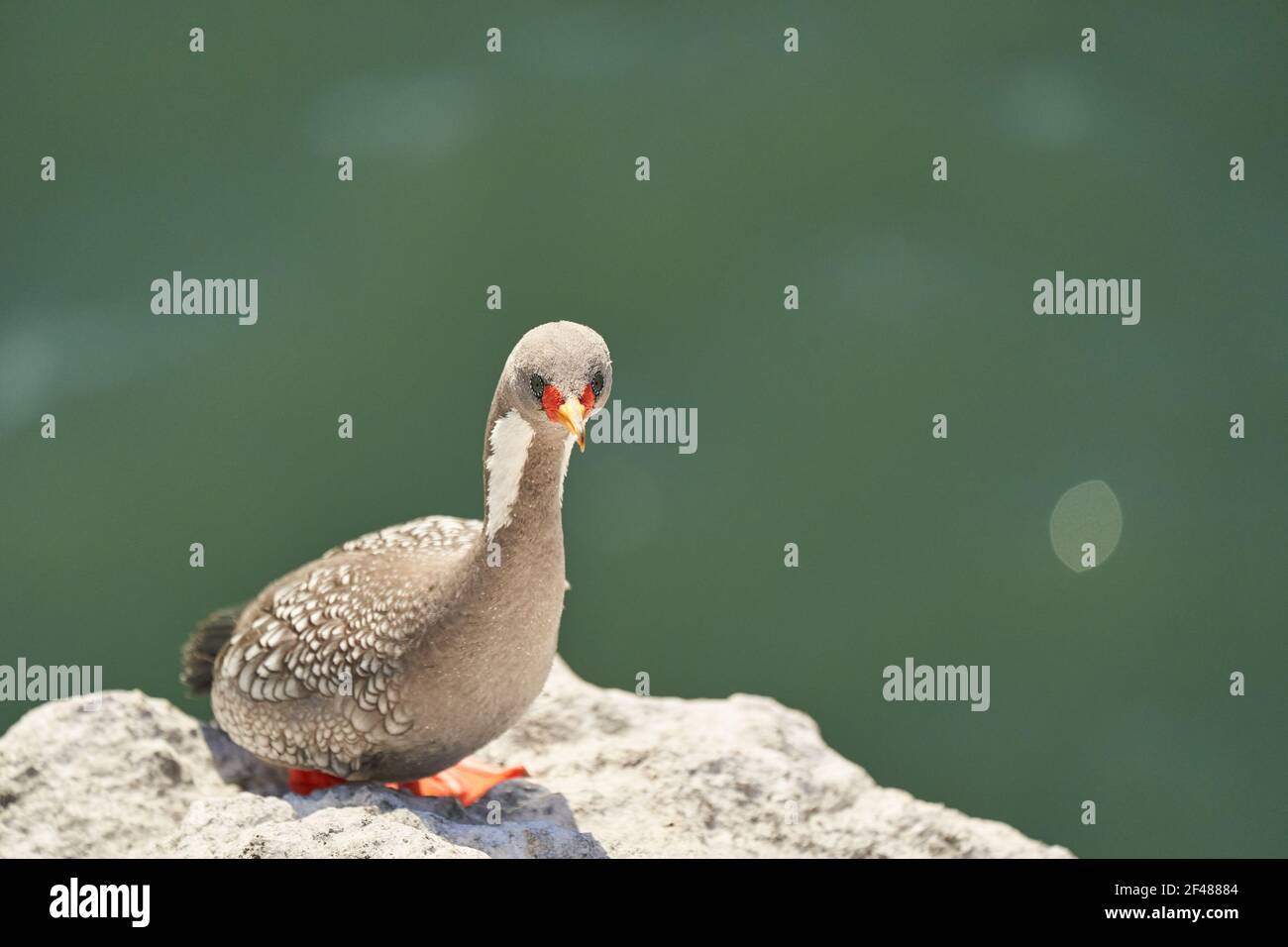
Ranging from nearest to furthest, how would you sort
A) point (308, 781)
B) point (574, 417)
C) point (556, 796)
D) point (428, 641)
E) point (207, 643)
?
point (574, 417) → point (428, 641) → point (556, 796) → point (308, 781) → point (207, 643)

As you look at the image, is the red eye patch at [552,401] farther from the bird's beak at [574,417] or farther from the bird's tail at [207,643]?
the bird's tail at [207,643]

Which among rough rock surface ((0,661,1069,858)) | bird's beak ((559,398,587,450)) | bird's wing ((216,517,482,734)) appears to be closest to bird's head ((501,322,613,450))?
bird's beak ((559,398,587,450))

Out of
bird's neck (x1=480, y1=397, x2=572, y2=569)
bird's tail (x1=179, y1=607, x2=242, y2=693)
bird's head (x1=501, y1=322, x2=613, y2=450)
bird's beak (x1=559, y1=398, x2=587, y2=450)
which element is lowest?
bird's tail (x1=179, y1=607, x2=242, y2=693)

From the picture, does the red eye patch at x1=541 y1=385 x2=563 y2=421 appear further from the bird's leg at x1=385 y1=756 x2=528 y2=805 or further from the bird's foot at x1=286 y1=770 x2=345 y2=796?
the bird's foot at x1=286 y1=770 x2=345 y2=796

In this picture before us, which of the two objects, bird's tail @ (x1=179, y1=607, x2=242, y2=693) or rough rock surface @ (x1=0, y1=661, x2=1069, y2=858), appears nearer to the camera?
rough rock surface @ (x1=0, y1=661, x2=1069, y2=858)

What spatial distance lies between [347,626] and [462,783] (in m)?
0.77

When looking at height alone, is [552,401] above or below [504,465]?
above

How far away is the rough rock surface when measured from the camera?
485cm

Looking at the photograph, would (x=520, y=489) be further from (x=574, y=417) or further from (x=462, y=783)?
(x=462, y=783)

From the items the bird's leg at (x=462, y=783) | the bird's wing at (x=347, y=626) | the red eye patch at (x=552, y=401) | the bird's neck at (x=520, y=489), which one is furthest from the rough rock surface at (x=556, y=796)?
the red eye patch at (x=552, y=401)

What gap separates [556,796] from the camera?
17.2ft

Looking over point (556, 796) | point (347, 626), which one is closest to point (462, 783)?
point (556, 796)

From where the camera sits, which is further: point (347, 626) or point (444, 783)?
point (444, 783)
